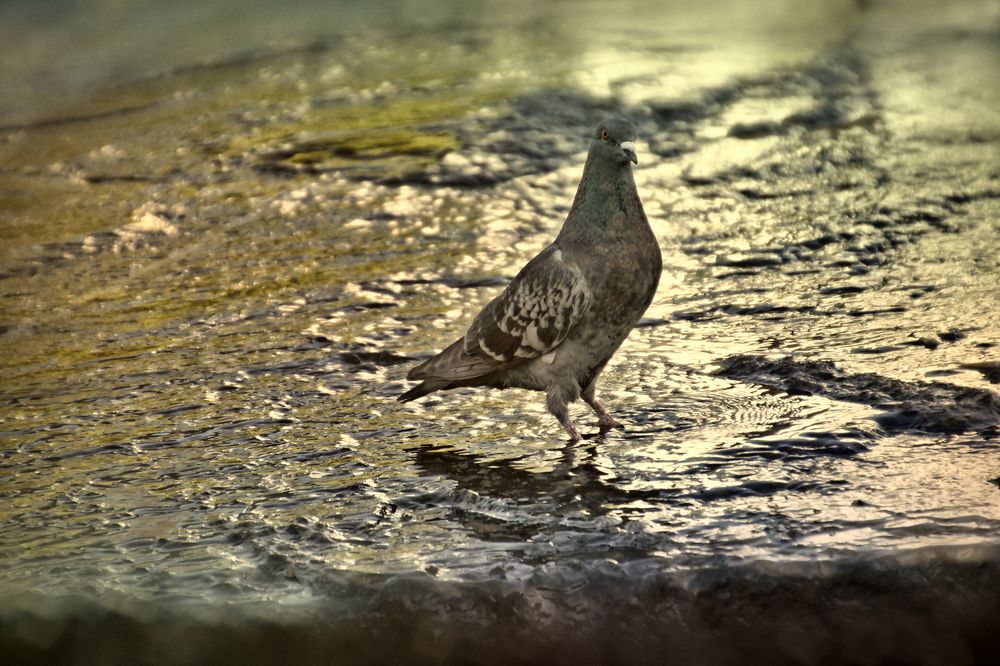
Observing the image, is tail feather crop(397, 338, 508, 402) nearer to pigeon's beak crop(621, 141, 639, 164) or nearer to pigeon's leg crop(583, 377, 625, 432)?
pigeon's leg crop(583, 377, 625, 432)

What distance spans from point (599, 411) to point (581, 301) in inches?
19.5

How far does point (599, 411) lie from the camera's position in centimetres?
566

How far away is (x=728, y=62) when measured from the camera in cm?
1340

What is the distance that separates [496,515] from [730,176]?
211 inches

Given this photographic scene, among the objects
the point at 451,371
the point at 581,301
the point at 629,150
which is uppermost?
the point at 629,150

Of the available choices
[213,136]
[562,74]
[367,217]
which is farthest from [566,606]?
[562,74]

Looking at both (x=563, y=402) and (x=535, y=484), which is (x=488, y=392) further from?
(x=535, y=484)

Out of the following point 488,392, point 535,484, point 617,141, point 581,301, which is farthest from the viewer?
point 488,392

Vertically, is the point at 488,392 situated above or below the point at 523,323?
below

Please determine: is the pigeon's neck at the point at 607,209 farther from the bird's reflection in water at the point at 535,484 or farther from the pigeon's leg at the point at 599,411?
the bird's reflection in water at the point at 535,484

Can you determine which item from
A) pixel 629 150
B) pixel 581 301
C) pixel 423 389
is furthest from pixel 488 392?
pixel 629 150

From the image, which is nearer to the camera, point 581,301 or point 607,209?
point 581,301

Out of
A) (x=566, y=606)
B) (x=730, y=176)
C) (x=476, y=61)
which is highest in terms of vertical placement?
(x=476, y=61)

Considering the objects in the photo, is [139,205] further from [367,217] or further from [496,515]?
[496,515]
